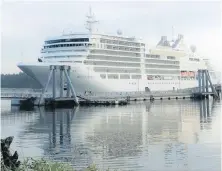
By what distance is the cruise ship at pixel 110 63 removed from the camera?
47.0m

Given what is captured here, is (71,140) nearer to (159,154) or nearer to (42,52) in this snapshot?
(159,154)

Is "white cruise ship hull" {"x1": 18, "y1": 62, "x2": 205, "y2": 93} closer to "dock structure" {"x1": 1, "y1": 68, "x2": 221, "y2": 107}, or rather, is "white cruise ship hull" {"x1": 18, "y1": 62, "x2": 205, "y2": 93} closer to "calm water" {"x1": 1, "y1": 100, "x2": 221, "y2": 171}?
"dock structure" {"x1": 1, "y1": 68, "x2": 221, "y2": 107}

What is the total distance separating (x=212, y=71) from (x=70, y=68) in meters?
35.3

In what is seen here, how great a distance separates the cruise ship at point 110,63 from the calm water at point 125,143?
21.1 meters

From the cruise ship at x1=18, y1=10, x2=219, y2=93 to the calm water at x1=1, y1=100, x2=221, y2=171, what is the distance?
21112 mm

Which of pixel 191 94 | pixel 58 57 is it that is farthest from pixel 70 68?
pixel 191 94

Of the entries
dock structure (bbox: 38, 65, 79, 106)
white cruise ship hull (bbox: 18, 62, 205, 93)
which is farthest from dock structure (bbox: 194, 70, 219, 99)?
dock structure (bbox: 38, 65, 79, 106)

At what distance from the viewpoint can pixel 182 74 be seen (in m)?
64.4

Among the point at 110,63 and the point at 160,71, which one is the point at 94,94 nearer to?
the point at 110,63

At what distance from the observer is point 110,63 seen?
51.7 m

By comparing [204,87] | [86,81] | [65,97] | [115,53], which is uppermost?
[115,53]

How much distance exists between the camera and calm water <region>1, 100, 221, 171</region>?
12906 millimetres

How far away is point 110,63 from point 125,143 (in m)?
35.3

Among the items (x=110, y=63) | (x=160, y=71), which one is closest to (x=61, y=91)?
(x=110, y=63)
